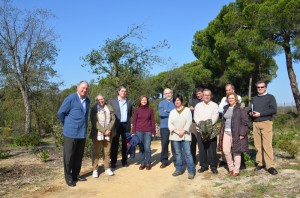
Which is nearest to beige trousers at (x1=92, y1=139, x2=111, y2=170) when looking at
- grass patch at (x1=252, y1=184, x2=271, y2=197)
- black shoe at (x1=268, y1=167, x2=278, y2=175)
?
grass patch at (x1=252, y1=184, x2=271, y2=197)

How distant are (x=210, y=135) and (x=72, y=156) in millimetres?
2688

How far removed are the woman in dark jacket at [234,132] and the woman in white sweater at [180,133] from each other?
72 centimetres

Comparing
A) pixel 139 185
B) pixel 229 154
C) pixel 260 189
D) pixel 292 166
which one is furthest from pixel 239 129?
pixel 139 185

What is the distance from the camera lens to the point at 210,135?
624cm

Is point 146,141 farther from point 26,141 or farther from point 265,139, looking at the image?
point 26,141

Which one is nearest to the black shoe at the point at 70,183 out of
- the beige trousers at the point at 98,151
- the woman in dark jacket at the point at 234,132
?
the beige trousers at the point at 98,151

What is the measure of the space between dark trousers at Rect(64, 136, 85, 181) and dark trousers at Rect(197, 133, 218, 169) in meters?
2.41

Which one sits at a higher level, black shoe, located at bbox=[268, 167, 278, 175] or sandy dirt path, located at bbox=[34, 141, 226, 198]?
black shoe, located at bbox=[268, 167, 278, 175]

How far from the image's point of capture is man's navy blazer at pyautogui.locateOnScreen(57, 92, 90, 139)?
5.68 meters

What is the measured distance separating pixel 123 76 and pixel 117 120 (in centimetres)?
563

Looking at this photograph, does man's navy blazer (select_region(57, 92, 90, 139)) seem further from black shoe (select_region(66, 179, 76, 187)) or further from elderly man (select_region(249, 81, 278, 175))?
elderly man (select_region(249, 81, 278, 175))

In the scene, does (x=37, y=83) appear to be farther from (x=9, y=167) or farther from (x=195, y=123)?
(x=195, y=123)

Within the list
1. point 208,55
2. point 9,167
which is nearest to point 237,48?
point 208,55

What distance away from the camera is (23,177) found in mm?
6488
